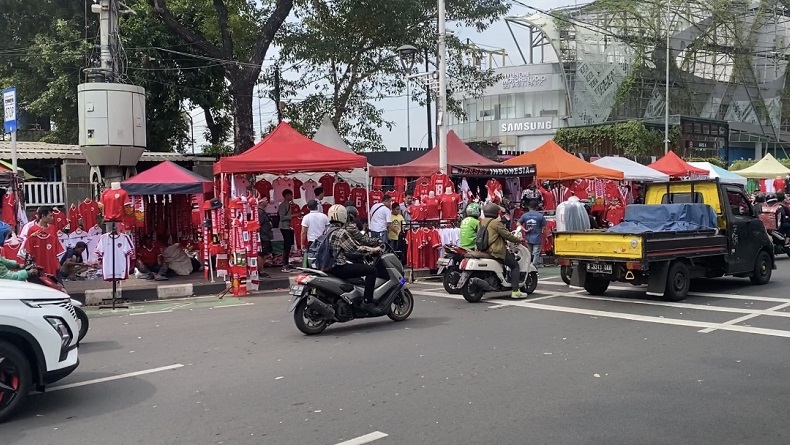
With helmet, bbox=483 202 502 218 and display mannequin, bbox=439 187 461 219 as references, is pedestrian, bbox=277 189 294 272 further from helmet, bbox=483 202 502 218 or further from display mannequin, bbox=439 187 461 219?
helmet, bbox=483 202 502 218

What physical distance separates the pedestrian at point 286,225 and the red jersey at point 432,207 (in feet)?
10.6

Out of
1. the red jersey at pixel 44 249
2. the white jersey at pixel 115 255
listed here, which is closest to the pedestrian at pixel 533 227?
the white jersey at pixel 115 255

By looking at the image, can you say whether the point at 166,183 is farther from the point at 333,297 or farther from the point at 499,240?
the point at 499,240

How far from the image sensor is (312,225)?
13.9 metres

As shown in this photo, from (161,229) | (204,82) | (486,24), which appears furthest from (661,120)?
(161,229)

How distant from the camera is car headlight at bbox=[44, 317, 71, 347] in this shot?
5.82 meters

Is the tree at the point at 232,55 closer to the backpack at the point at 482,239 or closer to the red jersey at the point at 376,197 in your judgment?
the red jersey at the point at 376,197

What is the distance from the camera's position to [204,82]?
25.3m

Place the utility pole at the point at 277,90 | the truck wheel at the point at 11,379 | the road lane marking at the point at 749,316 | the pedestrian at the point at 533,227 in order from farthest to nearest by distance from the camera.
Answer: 1. the utility pole at the point at 277,90
2. the pedestrian at the point at 533,227
3. the road lane marking at the point at 749,316
4. the truck wheel at the point at 11,379

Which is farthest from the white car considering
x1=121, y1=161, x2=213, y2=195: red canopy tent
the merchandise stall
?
x1=121, y1=161, x2=213, y2=195: red canopy tent

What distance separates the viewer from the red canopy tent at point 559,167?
19.4 meters

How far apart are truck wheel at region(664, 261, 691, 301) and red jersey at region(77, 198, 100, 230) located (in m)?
11.8

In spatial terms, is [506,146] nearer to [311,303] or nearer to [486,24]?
[486,24]

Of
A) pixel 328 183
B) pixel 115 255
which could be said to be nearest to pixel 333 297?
pixel 115 255
